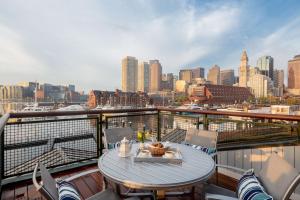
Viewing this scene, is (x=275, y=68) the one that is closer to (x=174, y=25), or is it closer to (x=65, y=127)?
(x=174, y=25)

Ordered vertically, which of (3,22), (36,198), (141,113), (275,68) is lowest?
(36,198)

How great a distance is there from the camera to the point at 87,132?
3930 mm

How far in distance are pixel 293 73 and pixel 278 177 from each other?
2701 inches

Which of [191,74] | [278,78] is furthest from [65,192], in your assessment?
[278,78]

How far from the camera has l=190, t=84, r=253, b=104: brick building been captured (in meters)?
59.1

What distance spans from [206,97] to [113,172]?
6008 centimetres

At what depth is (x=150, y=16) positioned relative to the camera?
921 centimetres

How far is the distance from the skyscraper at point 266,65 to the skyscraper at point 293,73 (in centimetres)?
2612

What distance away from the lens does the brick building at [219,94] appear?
59.1 m

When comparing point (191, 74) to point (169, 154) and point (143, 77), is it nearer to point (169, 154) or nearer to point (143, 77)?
point (143, 77)

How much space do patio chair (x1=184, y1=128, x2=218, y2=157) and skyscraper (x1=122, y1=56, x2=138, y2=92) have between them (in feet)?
195

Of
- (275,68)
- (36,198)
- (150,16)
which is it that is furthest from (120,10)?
(275,68)

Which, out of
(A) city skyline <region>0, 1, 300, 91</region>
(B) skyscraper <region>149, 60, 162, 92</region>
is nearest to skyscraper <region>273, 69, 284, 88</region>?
(B) skyscraper <region>149, 60, 162, 92</region>

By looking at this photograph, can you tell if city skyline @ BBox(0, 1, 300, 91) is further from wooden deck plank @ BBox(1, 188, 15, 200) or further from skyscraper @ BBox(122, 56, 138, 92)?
skyscraper @ BBox(122, 56, 138, 92)
